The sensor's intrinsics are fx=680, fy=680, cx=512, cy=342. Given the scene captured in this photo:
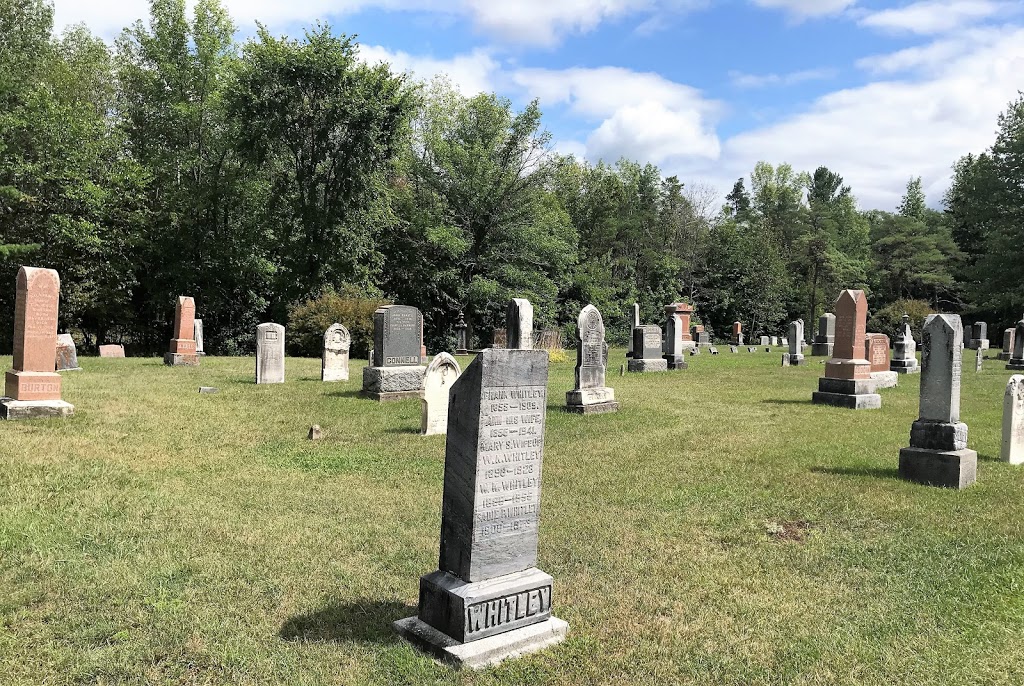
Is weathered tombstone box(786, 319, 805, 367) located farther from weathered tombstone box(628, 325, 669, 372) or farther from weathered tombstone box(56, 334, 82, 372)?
weathered tombstone box(56, 334, 82, 372)

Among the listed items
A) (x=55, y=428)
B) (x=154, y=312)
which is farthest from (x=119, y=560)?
(x=154, y=312)

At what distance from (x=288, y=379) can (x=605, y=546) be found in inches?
477

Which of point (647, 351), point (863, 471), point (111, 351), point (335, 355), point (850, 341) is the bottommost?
point (863, 471)

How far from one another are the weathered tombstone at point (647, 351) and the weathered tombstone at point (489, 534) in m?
16.7

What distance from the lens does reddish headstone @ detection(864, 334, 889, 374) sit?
1583 centimetres

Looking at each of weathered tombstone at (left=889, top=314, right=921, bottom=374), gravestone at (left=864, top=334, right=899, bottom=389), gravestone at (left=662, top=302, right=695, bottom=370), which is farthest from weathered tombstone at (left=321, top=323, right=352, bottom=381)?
weathered tombstone at (left=889, top=314, right=921, bottom=374)

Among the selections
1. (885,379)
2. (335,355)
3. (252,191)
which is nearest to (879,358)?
(885,379)

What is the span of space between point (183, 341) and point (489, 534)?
719 inches

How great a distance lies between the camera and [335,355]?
53.3ft

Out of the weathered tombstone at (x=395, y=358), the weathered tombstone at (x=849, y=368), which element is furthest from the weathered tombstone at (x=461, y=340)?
the weathered tombstone at (x=849, y=368)

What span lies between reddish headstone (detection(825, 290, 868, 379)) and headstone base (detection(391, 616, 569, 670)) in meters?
11.5

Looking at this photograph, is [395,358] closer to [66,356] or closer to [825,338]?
[66,356]

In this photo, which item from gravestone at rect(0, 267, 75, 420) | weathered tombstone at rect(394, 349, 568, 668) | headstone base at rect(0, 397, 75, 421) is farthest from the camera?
gravestone at rect(0, 267, 75, 420)

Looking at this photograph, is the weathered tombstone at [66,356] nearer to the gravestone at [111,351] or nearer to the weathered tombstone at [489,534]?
the gravestone at [111,351]
